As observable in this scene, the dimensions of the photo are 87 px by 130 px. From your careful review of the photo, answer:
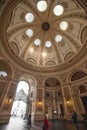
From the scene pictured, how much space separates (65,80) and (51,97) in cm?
575

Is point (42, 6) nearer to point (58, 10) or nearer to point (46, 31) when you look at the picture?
point (58, 10)

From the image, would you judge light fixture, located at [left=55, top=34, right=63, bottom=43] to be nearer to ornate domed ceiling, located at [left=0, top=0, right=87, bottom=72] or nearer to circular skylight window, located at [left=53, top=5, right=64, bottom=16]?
ornate domed ceiling, located at [left=0, top=0, right=87, bottom=72]

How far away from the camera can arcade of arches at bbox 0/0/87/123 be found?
16459 mm

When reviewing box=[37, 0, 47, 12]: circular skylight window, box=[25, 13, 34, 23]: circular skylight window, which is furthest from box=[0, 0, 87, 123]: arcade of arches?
box=[37, 0, 47, 12]: circular skylight window

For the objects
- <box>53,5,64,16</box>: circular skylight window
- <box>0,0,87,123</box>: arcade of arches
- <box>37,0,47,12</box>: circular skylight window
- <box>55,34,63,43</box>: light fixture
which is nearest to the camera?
<box>0,0,87,123</box>: arcade of arches

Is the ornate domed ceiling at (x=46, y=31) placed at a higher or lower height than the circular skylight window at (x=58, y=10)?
lower

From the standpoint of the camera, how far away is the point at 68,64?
20016 millimetres

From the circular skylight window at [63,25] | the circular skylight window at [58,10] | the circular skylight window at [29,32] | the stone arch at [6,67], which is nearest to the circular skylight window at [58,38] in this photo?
the circular skylight window at [63,25]

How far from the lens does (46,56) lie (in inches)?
951

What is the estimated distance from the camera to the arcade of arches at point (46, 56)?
54.0 ft

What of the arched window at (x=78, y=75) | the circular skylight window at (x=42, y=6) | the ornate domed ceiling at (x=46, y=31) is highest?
the circular skylight window at (x=42, y=6)

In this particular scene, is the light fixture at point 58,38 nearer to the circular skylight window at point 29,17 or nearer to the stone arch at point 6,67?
the circular skylight window at point 29,17

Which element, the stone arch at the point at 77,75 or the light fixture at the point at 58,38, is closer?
the stone arch at the point at 77,75

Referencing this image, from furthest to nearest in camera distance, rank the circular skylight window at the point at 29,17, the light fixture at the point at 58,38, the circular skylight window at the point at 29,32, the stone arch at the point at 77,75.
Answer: the light fixture at the point at 58,38 → the circular skylight window at the point at 29,32 → the circular skylight window at the point at 29,17 → the stone arch at the point at 77,75
